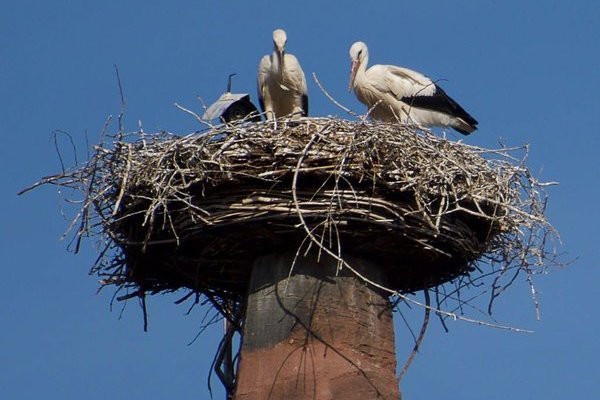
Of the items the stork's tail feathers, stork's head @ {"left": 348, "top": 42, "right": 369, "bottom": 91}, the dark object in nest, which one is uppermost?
stork's head @ {"left": 348, "top": 42, "right": 369, "bottom": 91}

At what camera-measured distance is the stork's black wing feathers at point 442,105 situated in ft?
32.7

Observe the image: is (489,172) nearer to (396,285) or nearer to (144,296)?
(396,285)

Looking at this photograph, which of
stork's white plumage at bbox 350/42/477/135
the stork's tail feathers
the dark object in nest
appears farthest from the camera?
the stork's tail feathers

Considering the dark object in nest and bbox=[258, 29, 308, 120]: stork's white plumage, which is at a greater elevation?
bbox=[258, 29, 308, 120]: stork's white plumage

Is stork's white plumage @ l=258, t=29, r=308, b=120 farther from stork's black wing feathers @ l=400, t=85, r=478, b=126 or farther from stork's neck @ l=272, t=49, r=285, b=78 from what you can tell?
stork's black wing feathers @ l=400, t=85, r=478, b=126

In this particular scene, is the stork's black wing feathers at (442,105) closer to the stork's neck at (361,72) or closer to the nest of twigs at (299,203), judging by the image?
the stork's neck at (361,72)

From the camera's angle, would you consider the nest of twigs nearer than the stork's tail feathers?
Yes

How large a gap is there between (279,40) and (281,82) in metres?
0.30

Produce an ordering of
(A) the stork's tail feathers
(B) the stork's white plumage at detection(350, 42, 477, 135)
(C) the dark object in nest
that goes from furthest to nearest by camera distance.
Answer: (A) the stork's tail feathers < (B) the stork's white plumage at detection(350, 42, 477, 135) < (C) the dark object in nest

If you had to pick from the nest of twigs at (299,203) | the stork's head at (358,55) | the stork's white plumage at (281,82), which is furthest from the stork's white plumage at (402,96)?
the nest of twigs at (299,203)

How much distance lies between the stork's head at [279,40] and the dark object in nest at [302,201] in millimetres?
2860

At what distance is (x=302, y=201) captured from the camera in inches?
252

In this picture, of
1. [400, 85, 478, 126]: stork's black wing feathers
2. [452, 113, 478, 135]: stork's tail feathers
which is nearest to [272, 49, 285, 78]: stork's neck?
[400, 85, 478, 126]: stork's black wing feathers

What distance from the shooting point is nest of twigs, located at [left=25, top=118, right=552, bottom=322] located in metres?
6.46
